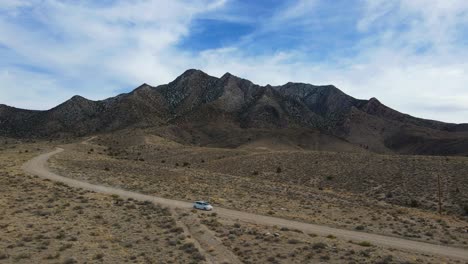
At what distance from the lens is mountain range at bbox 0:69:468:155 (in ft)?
487

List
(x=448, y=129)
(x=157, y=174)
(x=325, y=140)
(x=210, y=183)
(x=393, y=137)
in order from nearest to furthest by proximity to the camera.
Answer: (x=210, y=183), (x=157, y=174), (x=325, y=140), (x=393, y=137), (x=448, y=129)

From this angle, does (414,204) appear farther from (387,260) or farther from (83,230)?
(83,230)

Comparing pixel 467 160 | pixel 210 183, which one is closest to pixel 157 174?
pixel 210 183

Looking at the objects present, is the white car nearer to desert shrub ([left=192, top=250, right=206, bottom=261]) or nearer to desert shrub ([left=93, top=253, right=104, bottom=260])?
desert shrub ([left=192, top=250, right=206, bottom=261])

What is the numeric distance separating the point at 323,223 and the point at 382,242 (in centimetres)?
583

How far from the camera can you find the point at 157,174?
5744 centimetres

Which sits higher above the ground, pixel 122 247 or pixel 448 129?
pixel 448 129

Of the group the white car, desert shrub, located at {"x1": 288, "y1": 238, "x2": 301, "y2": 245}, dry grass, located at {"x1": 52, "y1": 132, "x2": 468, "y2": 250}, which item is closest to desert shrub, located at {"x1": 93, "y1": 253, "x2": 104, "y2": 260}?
Answer: desert shrub, located at {"x1": 288, "y1": 238, "x2": 301, "y2": 245}

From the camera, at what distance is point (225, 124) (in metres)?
164

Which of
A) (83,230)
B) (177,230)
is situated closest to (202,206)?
(177,230)

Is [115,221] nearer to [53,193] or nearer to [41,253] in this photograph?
[41,253]

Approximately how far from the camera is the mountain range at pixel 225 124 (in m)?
148

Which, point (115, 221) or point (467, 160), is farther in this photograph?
point (467, 160)

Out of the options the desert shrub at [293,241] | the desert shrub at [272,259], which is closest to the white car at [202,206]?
the desert shrub at [293,241]
